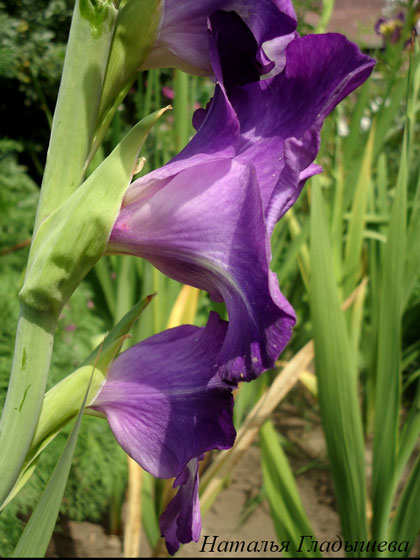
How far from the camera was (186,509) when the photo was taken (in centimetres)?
55

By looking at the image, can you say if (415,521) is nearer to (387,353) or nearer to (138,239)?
(387,353)

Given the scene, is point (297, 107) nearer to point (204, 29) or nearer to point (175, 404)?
point (204, 29)

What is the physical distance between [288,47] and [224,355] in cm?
25

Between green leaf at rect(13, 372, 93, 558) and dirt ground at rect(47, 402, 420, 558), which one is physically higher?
green leaf at rect(13, 372, 93, 558)

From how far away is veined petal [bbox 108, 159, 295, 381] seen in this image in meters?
0.43

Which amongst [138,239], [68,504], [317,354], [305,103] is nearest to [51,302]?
[138,239]

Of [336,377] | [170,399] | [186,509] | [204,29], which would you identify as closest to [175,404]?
[170,399]

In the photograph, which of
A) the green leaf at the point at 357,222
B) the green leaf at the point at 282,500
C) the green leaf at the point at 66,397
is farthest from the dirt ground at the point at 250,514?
the green leaf at the point at 66,397

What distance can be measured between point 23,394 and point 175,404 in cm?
13

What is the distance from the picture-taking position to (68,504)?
1.36 m

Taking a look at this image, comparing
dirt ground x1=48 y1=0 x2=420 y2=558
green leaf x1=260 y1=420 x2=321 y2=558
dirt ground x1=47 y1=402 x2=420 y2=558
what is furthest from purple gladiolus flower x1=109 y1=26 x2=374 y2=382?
dirt ground x1=48 y1=0 x2=420 y2=558

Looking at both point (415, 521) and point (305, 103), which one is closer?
point (305, 103)

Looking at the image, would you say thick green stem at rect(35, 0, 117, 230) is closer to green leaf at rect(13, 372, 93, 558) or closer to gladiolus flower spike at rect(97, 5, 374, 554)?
gladiolus flower spike at rect(97, 5, 374, 554)

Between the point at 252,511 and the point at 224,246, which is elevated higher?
the point at 224,246
